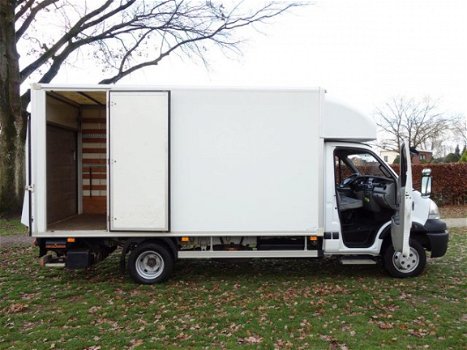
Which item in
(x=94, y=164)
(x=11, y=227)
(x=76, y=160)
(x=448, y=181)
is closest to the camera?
(x=76, y=160)

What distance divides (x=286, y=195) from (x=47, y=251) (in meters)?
3.76

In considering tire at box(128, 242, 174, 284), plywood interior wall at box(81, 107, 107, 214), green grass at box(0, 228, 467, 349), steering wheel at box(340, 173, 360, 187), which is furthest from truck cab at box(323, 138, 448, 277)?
plywood interior wall at box(81, 107, 107, 214)

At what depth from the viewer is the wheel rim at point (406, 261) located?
6594mm

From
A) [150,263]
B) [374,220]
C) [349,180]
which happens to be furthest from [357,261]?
[150,263]

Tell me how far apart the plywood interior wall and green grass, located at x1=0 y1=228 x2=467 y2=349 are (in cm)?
161

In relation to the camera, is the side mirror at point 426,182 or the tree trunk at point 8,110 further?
the tree trunk at point 8,110

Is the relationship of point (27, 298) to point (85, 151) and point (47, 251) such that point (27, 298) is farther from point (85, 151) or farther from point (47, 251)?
point (85, 151)

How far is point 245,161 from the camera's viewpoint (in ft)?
20.5

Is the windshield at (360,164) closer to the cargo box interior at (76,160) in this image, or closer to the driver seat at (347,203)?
the driver seat at (347,203)

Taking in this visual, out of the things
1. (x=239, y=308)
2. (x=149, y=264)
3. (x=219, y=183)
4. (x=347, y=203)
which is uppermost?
(x=219, y=183)

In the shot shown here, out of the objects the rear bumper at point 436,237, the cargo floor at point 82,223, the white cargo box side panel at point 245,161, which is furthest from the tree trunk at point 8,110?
the rear bumper at point 436,237

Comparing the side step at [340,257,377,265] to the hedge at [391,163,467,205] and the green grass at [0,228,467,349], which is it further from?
the hedge at [391,163,467,205]

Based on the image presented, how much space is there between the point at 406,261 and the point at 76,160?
641cm

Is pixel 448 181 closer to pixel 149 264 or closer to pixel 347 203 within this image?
pixel 347 203
